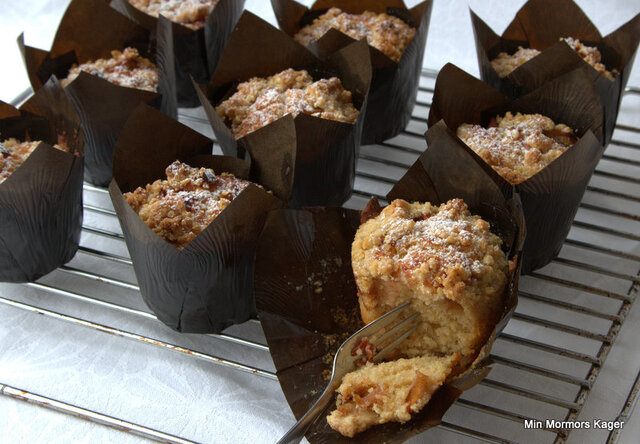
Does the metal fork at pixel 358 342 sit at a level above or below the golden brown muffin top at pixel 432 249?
below

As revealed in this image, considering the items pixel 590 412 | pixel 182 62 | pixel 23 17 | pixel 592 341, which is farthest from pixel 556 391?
pixel 23 17

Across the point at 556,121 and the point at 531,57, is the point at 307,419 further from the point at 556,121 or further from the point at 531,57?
the point at 531,57

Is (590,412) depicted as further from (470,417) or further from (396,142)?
(396,142)

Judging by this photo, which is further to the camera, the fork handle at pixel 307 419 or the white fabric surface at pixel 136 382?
the white fabric surface at pixel 136 382

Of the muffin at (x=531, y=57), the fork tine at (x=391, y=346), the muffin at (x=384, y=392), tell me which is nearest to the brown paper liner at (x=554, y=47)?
the muffin at (x=531, y=57)

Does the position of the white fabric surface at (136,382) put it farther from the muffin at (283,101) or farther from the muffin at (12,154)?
the muffin at (283,101)

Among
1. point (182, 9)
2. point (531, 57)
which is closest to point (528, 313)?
point (531, 57)
